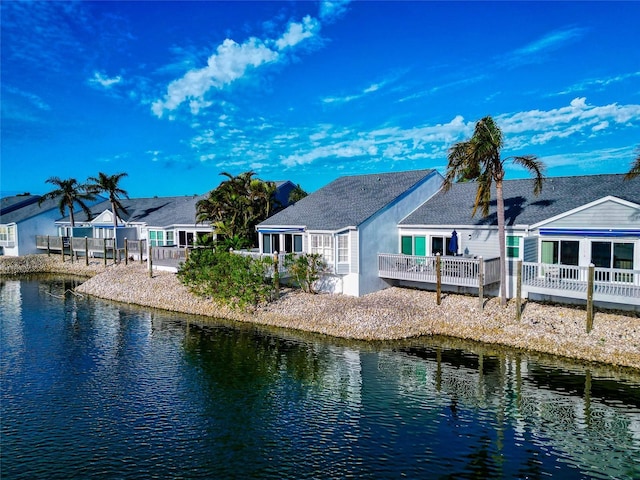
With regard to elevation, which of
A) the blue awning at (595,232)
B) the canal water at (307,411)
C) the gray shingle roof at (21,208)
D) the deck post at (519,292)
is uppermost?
the gray shingle roof at (21,208)

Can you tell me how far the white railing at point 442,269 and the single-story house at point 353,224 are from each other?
105 centimetres

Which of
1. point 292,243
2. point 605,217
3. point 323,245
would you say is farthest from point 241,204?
point 605,217

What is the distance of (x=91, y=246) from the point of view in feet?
153

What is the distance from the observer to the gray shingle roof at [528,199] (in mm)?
22891

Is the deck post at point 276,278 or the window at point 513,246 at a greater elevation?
the window at point 513,246

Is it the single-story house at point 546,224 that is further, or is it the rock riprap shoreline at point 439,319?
the single-story house at point 546,224

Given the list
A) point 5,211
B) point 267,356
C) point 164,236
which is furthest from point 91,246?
point 267,356

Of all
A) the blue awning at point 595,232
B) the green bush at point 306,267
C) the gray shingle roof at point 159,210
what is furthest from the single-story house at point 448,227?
the gray shingle roof at point 159,210

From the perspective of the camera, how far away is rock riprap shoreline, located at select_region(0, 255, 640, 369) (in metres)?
18.4

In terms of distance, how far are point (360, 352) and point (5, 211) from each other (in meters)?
55.3

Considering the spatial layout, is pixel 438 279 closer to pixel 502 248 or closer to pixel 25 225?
pixel 502 248

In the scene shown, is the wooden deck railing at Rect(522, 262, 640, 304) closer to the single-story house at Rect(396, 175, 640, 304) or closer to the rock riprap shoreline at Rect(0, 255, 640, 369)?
the single-story house at Rect(396, 175, 640, 304)

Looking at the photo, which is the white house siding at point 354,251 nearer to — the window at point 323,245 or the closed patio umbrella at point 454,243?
the window at point 323,245

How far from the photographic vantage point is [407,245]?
2784 cm
